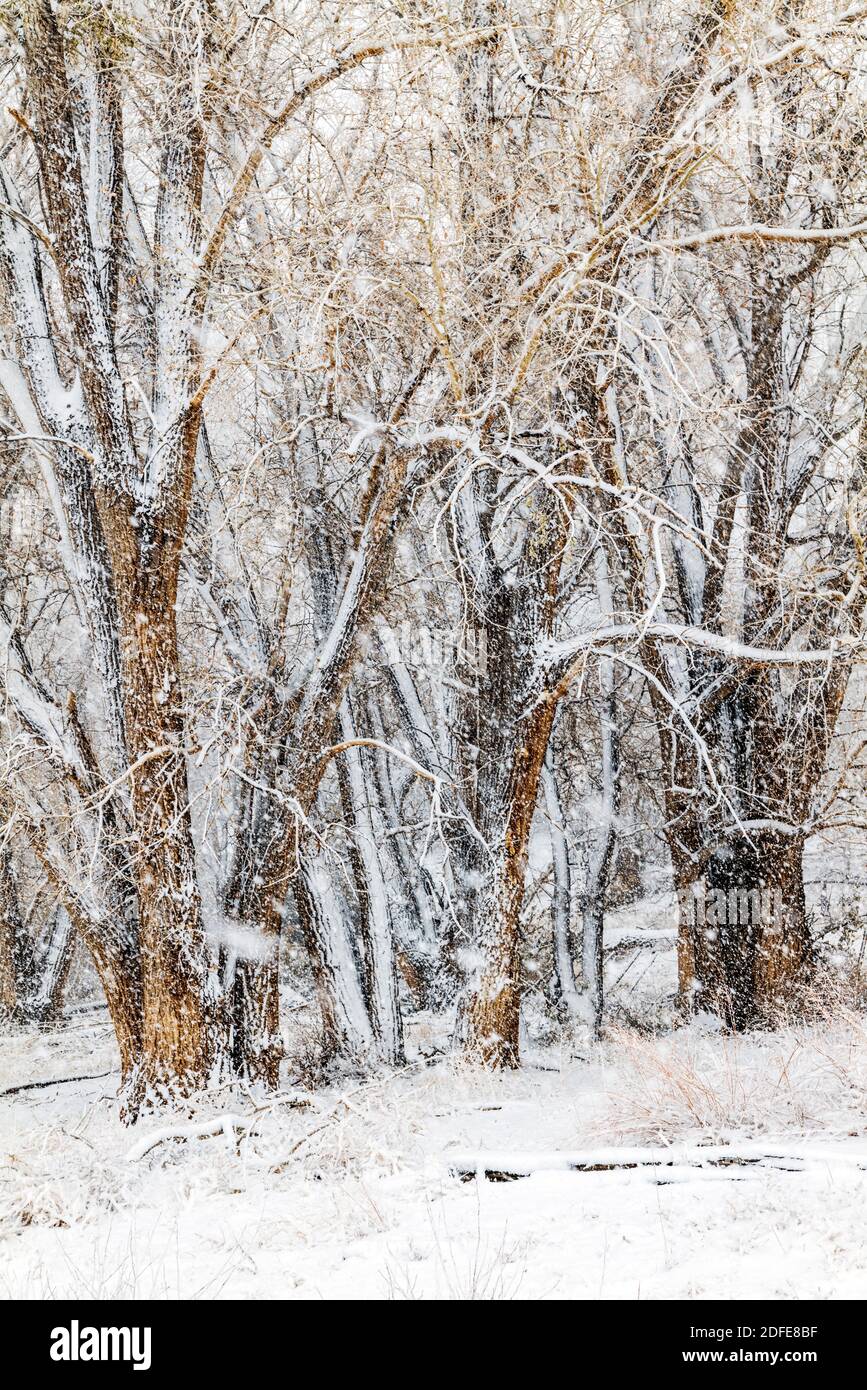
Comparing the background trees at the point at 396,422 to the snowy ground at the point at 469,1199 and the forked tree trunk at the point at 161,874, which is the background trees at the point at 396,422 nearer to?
the forked tree trunk at the point at 161,874

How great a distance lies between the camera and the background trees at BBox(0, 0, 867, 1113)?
6.82 meters

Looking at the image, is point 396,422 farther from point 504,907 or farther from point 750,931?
point 750,931

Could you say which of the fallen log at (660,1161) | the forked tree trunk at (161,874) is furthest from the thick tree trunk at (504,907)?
the fallen log at (660,1161)

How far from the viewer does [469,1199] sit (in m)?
4.89

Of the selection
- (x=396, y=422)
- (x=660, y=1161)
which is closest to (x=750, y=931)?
(x=660, y=1161)

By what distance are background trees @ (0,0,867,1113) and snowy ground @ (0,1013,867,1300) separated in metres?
1.51

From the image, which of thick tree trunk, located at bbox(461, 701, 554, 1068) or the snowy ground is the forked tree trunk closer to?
the snowy ground

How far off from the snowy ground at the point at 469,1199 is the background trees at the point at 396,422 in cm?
151

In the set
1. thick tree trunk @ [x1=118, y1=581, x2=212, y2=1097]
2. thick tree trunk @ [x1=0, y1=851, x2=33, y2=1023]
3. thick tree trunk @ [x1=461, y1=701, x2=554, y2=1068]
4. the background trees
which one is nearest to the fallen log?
thick tree trunk @ [x1=118, y1=581, x2=212, y2=1097]

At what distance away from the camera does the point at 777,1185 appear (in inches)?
183

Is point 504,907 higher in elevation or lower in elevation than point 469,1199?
higher

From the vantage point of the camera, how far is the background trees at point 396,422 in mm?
6824

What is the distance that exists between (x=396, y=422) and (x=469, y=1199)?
5.57 m
